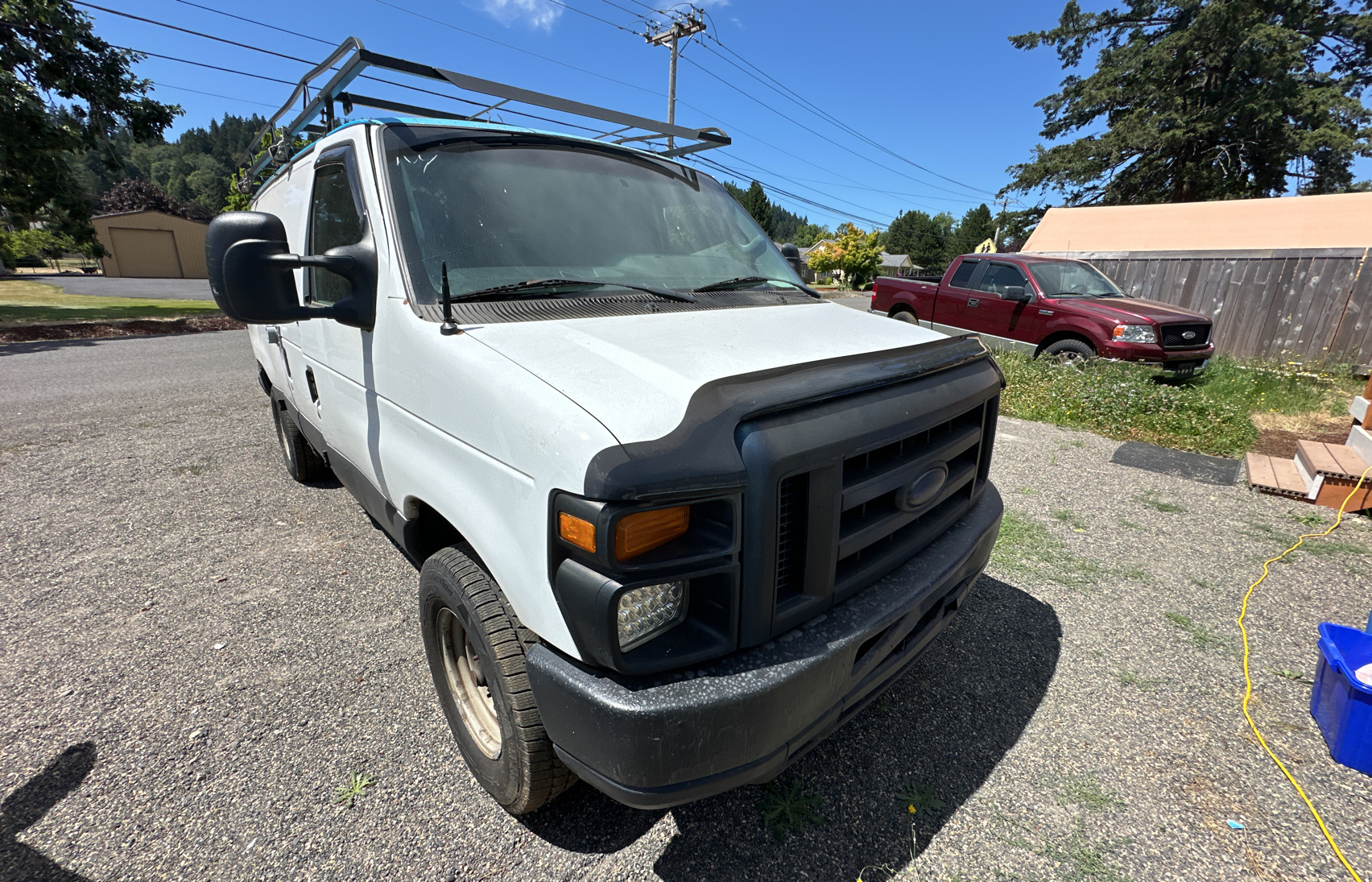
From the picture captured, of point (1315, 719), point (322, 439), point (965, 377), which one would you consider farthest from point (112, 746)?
point (1315, 719)

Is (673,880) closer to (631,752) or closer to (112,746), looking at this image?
(631,752)

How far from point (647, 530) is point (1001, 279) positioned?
9.52m

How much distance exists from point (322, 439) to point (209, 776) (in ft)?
5.50

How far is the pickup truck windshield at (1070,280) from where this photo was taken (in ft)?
28.5

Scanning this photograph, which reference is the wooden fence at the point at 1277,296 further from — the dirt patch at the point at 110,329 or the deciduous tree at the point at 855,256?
the deciduous tree at the point at 855,256

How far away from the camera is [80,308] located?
1855cm

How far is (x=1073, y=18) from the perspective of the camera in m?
27.5

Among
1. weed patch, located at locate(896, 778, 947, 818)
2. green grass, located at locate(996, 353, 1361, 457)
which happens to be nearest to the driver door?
weed patch, located at locate(896, 778, 947, 818)

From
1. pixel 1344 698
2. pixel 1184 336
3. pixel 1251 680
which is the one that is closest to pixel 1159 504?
pixel 1251 680

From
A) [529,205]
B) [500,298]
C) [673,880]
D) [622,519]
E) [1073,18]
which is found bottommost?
[673,880]

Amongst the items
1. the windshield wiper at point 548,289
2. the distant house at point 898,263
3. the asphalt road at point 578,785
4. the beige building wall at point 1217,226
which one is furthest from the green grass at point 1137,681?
the distant house at point 898,263

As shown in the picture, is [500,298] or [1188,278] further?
[1188,278]

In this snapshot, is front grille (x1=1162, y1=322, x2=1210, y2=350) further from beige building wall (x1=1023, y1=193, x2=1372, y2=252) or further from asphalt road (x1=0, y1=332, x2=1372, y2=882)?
beige building wall (x1=1023, y1=193, x2=1372, y2=252)

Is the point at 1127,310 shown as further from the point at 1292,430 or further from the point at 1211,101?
the point at 1211,101
